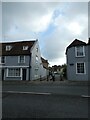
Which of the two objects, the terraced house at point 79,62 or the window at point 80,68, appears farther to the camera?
the window at point 80,68

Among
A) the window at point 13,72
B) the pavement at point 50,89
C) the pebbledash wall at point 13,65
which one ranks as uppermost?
the pebbledash wall at point 13,65

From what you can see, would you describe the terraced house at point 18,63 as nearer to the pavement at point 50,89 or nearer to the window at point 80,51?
the window at point 80,51

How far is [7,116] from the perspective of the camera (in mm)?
6719

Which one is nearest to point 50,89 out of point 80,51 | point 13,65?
point 80,51

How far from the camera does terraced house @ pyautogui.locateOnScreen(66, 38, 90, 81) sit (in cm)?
2809

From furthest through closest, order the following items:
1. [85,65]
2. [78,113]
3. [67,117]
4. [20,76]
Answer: [20,76]
[85,65]
[78,113]
[67,117]

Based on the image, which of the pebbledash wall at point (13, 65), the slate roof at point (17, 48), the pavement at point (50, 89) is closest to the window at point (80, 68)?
the pavement at point (50, 89)

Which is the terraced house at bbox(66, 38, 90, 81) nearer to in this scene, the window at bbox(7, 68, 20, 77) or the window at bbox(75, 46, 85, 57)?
the window at bbox(75, 46, 85, 57)

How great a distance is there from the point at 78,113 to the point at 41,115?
1.58 meters

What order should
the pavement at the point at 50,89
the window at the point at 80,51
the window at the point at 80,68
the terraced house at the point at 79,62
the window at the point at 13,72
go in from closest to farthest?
the pavement at the point at 50,89 → the terraced house at the point at 79,62 → the window at the point at 80,68 → the window at the point at 80,51 → the window at the point at 13,72

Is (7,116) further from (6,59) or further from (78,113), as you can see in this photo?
(6,59)

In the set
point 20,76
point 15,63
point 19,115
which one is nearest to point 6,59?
point 15,63

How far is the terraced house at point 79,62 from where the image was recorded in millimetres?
28094

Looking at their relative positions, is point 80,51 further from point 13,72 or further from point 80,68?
point 13,72
